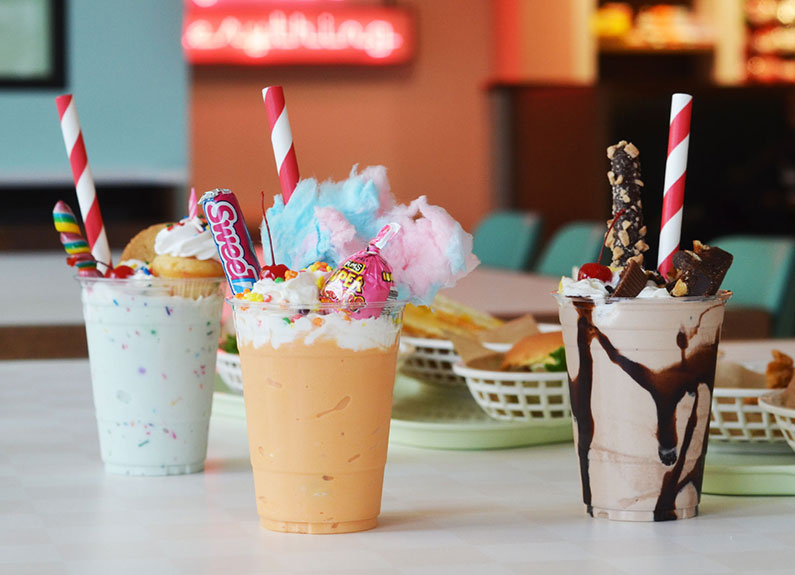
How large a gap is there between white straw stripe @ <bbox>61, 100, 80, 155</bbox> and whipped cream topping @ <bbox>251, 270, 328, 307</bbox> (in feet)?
1.12

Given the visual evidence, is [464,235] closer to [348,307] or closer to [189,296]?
[348,307]

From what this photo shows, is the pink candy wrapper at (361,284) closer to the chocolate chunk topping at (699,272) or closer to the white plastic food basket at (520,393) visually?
the chocolate chunk topping at (699,272)

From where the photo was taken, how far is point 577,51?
6785 mm

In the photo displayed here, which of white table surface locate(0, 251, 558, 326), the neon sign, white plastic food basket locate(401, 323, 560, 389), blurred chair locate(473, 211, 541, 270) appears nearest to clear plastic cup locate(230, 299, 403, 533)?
white plastic food basket locate(401, 323, 560, 389)

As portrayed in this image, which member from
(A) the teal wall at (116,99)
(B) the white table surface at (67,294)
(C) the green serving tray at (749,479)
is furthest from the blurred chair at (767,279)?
(A) the teal wall at (116,99)

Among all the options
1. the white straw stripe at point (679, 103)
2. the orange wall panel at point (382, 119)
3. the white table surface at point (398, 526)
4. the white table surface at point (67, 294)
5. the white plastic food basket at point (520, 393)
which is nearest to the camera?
the white table surface at point (398, 526)

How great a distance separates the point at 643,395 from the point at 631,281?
9 centimetres

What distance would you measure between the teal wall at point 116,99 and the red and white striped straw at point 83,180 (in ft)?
13.1

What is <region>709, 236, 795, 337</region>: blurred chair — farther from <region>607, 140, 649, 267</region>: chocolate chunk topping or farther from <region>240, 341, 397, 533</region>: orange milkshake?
<region>240, 341, 397, 533</region>: orange milkshake

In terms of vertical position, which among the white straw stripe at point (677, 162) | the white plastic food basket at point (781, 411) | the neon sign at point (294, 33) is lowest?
the white plastic food basket at point (781, 411)

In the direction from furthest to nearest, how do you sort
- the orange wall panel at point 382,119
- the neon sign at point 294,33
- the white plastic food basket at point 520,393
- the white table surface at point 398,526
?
1. the orange wall panel at point 382,119
2. the neon sign at point 294,33
3. the white plastic food basket at point 520,393
4. the white table surface at point 398,526

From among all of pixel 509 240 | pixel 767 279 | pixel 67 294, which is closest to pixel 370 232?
→ pixel 67 294

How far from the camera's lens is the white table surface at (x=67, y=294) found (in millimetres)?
2219

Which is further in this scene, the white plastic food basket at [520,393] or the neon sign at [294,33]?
the neon sign at [294,33]
